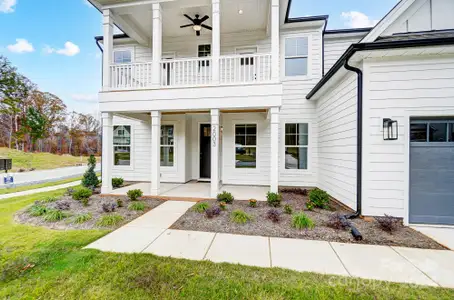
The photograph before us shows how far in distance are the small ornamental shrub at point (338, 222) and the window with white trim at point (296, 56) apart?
224 inches

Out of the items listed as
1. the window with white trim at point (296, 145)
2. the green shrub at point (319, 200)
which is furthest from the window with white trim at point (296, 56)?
the green shrub at point (319, 200)

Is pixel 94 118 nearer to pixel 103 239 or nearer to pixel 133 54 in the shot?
pixel 133 54

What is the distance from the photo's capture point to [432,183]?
13.4 feet

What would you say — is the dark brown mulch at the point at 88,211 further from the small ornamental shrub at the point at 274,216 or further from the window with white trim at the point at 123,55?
the window with white trim at the point at 123,55

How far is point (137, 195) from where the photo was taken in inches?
228

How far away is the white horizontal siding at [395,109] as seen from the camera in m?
4.00

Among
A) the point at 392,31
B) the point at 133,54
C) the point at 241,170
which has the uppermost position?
the point at 133,54

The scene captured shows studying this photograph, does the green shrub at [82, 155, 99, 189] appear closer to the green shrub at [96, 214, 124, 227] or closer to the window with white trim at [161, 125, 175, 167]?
the window with white trim at [161, 125, 175, 167]

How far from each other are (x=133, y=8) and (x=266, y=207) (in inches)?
283

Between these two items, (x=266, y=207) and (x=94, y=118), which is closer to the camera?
(x=266, y=207)

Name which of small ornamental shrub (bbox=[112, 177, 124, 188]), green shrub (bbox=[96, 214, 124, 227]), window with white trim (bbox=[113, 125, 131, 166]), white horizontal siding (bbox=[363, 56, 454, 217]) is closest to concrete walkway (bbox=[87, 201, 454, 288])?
green shrub (bbox=[96, 214, 124, 227])

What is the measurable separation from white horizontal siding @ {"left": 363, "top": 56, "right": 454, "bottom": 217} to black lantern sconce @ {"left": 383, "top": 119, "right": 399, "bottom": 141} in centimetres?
8

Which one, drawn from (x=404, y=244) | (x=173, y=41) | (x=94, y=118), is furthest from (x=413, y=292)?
(x=94, y=118)

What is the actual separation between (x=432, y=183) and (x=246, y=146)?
534 cm
